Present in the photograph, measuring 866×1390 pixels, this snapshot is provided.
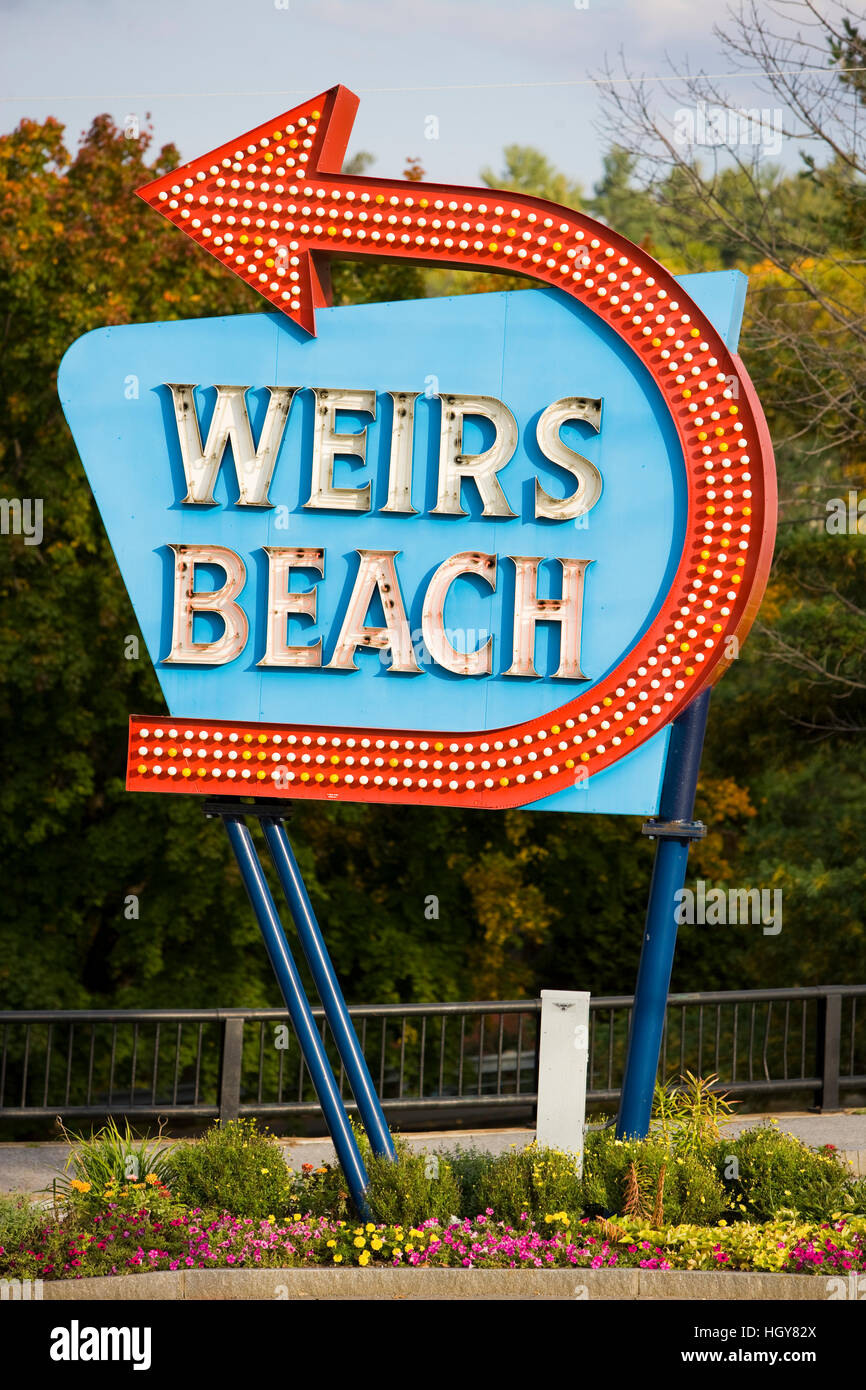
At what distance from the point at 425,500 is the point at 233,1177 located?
13.3ft

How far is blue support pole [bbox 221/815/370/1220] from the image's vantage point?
7930 millimetres

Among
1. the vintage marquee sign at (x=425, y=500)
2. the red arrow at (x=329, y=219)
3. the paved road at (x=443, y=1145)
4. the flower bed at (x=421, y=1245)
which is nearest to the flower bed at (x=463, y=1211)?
the flower bed at (x=421, y=1245)

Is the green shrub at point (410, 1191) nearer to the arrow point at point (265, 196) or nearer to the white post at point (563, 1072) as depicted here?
the white post at point (563, 1072)

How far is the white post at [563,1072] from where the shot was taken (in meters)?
8.08

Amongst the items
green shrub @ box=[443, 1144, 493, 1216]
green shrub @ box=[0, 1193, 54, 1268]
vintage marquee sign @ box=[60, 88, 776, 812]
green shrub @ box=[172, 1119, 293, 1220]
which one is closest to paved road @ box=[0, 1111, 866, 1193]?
green shrub @ box=[0, 1193, 54, 1268]

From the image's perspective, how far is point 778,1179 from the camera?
8047mm

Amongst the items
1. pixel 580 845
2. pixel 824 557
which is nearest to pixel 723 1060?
pixel 580 845

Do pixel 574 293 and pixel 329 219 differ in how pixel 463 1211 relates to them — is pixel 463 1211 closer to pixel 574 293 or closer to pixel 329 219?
pixel 574 293

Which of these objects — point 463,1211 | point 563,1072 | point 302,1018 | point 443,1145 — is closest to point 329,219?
point 302,1018

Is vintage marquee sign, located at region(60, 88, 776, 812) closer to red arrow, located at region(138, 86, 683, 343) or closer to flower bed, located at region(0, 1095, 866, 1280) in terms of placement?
red arrow, located at region(138, 86, 683, 343)

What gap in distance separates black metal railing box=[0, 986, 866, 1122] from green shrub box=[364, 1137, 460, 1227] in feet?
5.81

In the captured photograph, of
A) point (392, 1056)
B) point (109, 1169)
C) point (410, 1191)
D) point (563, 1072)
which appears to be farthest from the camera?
point (392, 1056)

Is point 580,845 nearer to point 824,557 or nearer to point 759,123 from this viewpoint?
point 824,557

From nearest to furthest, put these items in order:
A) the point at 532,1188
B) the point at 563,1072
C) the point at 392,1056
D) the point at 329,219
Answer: the point at 532,1188
the point at 563,1072
the point at 329,219
the point at 392,1056
